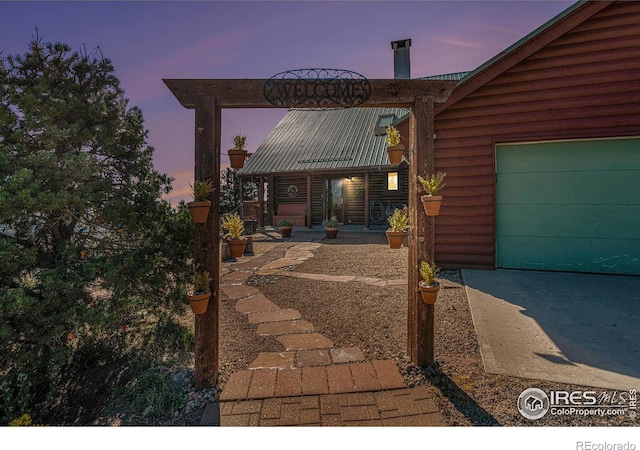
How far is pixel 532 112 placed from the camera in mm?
5145

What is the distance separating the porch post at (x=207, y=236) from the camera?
2.30 m

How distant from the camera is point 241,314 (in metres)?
3.86

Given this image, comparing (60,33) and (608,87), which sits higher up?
(608,87)

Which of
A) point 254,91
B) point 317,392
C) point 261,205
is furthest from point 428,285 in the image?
point 261,205

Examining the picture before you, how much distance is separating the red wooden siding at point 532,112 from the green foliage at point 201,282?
4.68 metres

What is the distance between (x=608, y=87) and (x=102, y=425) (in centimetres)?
768

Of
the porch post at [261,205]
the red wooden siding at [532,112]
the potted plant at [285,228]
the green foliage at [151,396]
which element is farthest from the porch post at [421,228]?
the porch post at [261,205]

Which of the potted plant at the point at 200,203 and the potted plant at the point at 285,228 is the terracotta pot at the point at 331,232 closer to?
the potted plant at the point at 285,228

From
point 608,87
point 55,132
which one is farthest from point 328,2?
point 608,87

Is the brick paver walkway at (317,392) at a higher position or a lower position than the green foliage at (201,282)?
lower

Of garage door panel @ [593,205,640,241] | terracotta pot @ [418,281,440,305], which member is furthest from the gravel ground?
garage door panel @ [593,205,640,241]

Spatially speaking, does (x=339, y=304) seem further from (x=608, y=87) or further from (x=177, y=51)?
(x=608, y=87)

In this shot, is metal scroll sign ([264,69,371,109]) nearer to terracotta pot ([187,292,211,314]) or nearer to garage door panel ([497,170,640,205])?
terracotta pot ([187,292,211,314])
